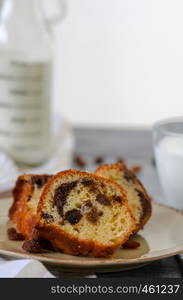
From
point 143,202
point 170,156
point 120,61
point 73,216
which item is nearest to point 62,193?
point 73,216

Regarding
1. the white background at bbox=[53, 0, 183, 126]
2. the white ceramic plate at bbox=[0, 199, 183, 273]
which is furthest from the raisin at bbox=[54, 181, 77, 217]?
the white background at bbox=[53, 0, 183, 126]

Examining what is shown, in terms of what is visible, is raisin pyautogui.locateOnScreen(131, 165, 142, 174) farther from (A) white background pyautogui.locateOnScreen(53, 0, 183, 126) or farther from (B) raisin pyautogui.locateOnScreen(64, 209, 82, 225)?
(A) white background pyautogui.locateOnScreen(53, 0, 183, 126)

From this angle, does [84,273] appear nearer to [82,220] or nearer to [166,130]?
[82,220]

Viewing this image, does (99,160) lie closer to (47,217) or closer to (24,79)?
(24,79)

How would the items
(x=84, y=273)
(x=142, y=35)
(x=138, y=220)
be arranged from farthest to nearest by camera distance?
(x=142, y=35) < (x=138, y=220) < (x=84, y=273)

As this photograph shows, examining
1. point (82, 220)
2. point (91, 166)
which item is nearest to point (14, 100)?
point (91, 166)

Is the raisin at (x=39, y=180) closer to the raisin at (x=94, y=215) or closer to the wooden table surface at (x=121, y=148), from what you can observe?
the raisin at (x=94, y=215)
